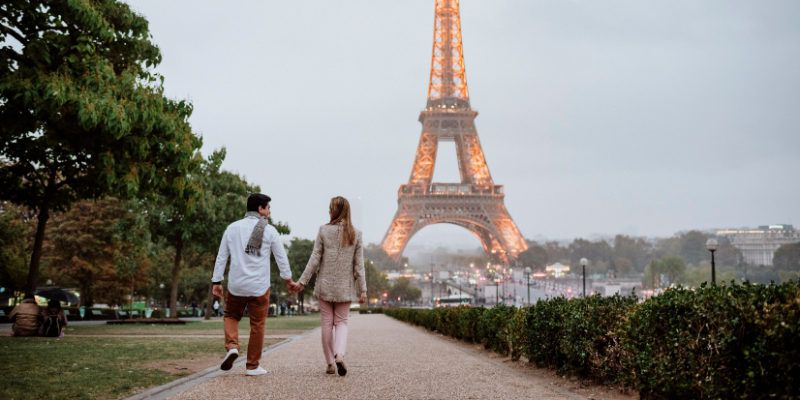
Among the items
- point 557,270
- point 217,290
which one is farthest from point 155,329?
point 557,270

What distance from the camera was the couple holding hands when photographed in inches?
325

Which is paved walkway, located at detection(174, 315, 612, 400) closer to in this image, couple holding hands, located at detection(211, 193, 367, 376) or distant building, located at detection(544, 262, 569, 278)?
couple holding hands, located at detection(211, 193, 367, 376)

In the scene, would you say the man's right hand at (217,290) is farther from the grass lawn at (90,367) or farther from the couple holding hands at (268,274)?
the grass lawn at (90,367)

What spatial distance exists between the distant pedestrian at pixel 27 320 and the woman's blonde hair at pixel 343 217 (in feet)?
34.4

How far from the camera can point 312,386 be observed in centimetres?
770

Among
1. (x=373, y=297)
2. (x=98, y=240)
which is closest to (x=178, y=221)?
(x=98, y=240)

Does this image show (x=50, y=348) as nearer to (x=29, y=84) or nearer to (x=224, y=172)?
(x=29, y=84)

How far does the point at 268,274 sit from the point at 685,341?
490 cm

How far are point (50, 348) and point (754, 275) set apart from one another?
133694 mm

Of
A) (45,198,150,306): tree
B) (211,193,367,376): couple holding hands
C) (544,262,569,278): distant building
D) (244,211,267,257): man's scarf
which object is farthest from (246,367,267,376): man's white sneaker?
(544,262,569,278): distant building

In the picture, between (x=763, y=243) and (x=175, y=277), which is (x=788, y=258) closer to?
(x=763, y=243)

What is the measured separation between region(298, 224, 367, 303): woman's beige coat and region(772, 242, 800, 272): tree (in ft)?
378

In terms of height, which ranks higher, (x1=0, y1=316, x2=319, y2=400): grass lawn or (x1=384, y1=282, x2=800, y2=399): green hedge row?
(x1=384, y1=282, x2=800, y2=399): green hedge row

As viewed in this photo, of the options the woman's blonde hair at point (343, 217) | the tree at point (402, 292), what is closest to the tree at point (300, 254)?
the woman's blonde hair at point (343, 217)
